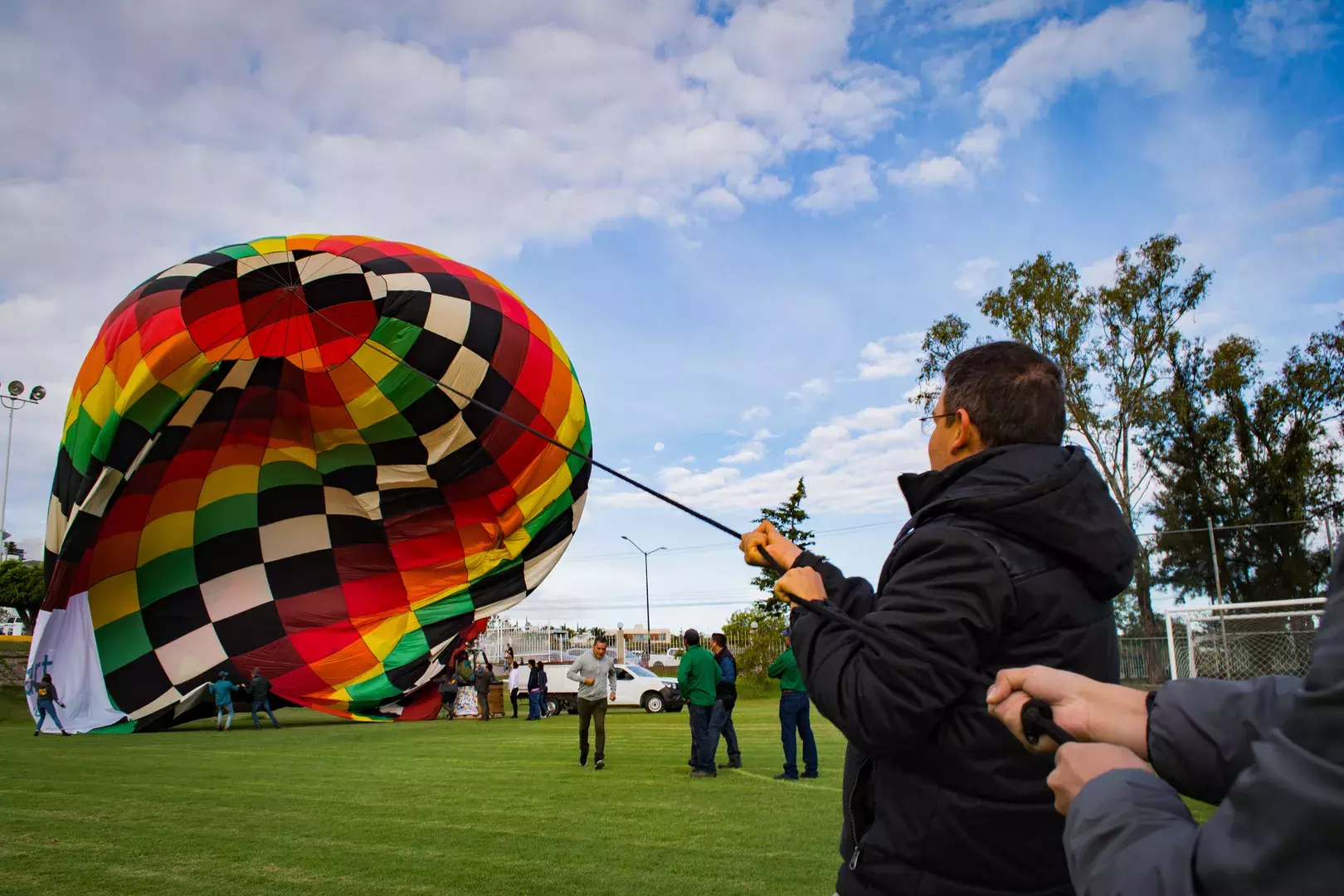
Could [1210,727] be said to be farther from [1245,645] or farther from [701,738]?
[1245,645]

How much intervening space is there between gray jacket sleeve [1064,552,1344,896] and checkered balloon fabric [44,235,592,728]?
13.0 meters

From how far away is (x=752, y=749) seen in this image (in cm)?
1372

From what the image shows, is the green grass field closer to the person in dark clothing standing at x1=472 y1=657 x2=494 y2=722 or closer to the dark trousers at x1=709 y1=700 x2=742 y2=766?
the dark trousers at x1=709 y1=700 x2=742 y2=766

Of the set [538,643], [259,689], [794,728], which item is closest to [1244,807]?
[794,728]

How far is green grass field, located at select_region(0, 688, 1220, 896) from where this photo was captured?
555 cm

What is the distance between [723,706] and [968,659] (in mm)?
9907

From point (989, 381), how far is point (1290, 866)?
4.34 feet

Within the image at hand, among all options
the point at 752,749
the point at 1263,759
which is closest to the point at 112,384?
the point at 752,749

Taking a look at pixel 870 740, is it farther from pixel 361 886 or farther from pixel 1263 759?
pixel 361 886

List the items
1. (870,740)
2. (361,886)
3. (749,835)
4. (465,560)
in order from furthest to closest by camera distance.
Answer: (465,560), (749,835), (361,886), (870,740)

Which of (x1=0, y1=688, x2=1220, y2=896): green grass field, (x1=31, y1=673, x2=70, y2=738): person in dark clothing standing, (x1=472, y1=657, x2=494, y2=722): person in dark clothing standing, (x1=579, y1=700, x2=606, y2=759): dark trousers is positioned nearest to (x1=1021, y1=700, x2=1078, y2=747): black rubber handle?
(x1=0, y1=688, x2=1220, y2=896): green grass field

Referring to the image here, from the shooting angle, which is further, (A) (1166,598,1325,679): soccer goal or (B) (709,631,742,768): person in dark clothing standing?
(A) (1166,598,1325,679): soccer goal

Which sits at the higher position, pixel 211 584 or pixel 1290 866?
pixel 211 584

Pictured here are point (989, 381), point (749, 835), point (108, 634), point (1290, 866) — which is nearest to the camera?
point (1290, 866)
